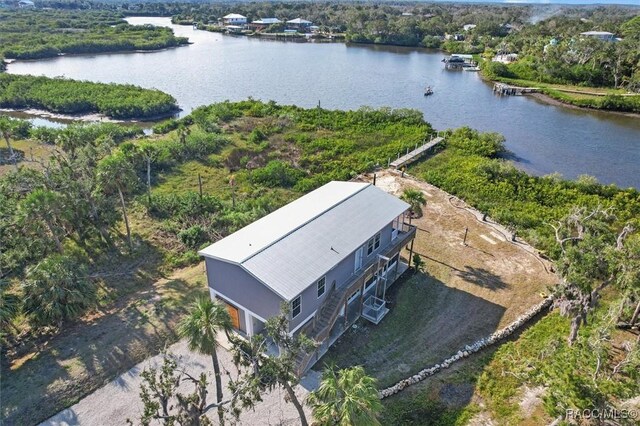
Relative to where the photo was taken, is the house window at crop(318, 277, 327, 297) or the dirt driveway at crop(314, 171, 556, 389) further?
the dirt driveway at crop(314, 171, 556, 389)

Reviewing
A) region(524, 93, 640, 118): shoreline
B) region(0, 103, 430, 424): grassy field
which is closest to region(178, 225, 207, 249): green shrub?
region(0, 103, 430, 424): grassy field

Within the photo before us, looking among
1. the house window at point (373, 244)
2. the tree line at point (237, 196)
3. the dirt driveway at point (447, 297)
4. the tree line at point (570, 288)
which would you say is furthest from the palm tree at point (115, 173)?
the tree line at point (570, 288)

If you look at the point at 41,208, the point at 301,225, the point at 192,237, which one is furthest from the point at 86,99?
the point at 301,225

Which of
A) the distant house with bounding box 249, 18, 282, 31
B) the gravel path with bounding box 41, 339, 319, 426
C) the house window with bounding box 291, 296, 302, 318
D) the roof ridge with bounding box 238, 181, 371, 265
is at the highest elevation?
the distant house with bounding box 249, 18, 282, 31

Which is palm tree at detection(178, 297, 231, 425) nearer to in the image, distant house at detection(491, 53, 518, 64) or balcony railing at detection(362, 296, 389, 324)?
balcony railing at detection(362, 296, 389, 324)

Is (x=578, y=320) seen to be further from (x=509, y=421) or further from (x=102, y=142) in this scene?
(x=102, y=142)

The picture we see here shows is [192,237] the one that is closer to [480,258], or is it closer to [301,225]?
[301,225]

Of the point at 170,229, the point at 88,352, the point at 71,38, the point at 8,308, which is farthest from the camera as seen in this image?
the point at 71,38

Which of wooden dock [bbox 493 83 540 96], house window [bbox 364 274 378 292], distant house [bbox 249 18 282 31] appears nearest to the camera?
house window [bbox 364 274 378 292]

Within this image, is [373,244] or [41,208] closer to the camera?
[373,244]
